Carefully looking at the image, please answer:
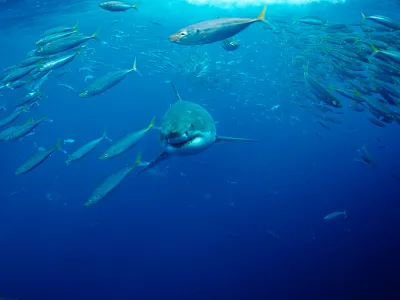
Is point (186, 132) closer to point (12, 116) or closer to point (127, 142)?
point (127, 142)

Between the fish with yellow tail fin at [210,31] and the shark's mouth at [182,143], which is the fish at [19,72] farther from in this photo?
the shark's mouth at [182,143]

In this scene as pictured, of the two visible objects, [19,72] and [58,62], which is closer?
[58,62]

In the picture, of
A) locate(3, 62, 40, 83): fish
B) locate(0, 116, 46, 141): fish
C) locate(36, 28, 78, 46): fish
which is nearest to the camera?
locate(36, 28, 78, 46): fish

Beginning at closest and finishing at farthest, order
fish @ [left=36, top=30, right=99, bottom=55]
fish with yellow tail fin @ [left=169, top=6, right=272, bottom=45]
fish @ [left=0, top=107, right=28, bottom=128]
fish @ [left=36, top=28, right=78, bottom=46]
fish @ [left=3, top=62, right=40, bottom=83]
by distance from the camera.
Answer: fish with yellow tail fin @ [left=169, top=6, right=272, bottom=45] → fish @ [left=36, top=30, right=99, bottom=55] → fish @ [left=36, top=28, right=78, bottom=46] → fish @ [left=3, top=62, right=40, bottom=83] → fish @ [left=0, top=107, right=28, bottom=128]

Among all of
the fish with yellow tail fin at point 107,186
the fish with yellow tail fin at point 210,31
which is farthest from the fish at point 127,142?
the fish with yellow tail fin at point 210,31

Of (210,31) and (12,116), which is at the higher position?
(210,31)

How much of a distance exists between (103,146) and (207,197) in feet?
31.6

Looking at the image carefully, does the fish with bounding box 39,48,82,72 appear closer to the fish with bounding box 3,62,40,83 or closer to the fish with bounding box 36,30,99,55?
the fish with bounding box 3,62,40,83

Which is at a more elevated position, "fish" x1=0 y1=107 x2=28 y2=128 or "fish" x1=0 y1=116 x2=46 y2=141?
"fish" x1=0 y1=116 x2=46 y2=141

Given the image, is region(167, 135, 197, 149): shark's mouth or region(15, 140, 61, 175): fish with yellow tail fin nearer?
region(167, 135, 197, 149): shark's mouth

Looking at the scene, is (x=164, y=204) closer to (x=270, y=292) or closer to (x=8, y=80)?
(x=270, y=292)

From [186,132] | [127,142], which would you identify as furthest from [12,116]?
[186,132]

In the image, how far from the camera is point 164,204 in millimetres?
13180

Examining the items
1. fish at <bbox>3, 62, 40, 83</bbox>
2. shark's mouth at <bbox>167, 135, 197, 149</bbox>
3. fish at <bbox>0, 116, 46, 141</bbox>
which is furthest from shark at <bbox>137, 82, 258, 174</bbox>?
fish at <bbox>3, 62, 40, 83</bbox>
